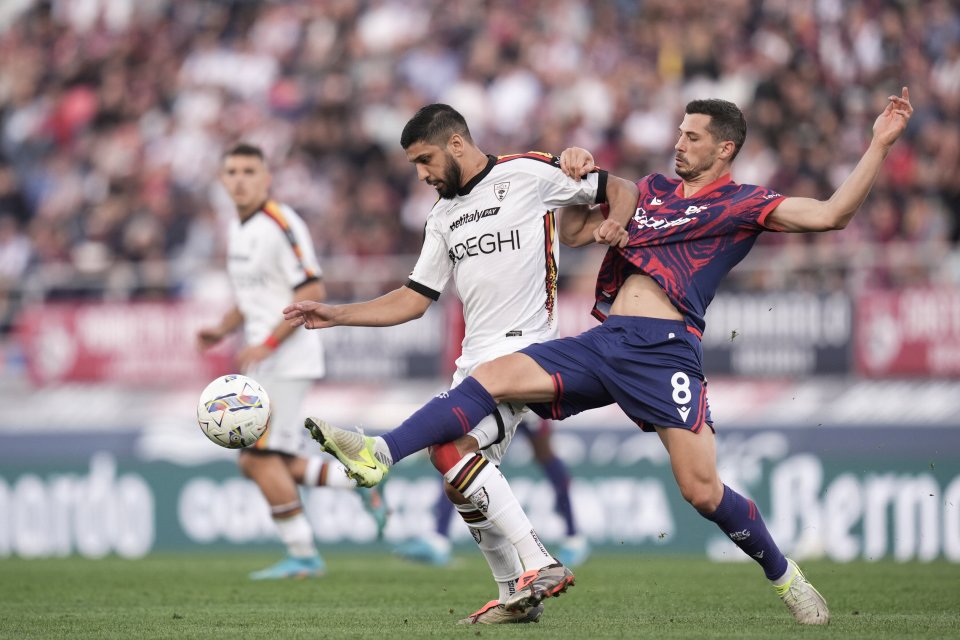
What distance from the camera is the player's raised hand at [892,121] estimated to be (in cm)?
630

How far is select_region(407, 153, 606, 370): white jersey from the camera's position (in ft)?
23.0

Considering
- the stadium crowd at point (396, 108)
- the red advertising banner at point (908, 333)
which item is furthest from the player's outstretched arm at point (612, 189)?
the stadium crowd at point (396, 108)

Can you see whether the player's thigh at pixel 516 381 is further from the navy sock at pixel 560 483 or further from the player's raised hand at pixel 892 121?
the navy sock at pixel 560 483

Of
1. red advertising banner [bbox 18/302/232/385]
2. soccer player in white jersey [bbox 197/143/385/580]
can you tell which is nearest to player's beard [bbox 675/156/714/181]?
soccer player in white jersey [bbox 197/143/385/580]

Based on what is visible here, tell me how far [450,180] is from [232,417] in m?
1.69

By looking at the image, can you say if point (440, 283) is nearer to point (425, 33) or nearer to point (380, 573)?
point (380, 573)

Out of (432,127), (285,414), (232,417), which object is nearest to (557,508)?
(285,414)

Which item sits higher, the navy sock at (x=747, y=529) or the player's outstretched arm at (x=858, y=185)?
the player's outstretched arm at (x=858, y=185)

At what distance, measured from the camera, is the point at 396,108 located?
60.7ft

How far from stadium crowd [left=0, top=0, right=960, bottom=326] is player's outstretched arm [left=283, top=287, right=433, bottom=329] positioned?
7368 mm

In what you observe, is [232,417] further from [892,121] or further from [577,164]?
[892,121]

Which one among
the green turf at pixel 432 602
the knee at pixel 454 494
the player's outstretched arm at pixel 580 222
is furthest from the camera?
the player's outstretched arm at pixel 580 222

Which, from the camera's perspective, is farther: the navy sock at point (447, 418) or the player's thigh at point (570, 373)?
the player's thigh at point (570, 373)

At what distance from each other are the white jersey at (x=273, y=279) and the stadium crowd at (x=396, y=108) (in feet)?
16.3
